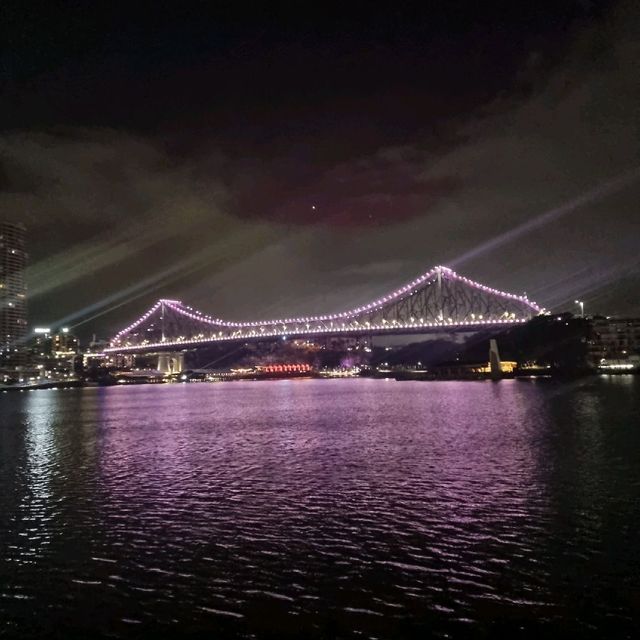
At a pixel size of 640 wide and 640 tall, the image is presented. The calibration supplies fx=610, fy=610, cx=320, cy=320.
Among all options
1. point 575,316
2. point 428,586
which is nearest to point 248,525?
point 428,586

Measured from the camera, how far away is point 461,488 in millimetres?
15055

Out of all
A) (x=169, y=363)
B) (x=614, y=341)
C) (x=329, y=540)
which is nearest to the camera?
(x=329, y=540)

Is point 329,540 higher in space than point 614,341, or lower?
lower

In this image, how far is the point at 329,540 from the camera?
1129 centimetres

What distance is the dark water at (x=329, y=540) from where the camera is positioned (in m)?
8.07

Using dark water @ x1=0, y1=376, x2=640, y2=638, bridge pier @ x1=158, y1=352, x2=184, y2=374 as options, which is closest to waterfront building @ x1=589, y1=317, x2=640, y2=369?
dark water @ x1=0, y1=376, x2=640, y2=638

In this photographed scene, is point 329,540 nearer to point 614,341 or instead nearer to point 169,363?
point 614,341

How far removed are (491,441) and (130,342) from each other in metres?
158

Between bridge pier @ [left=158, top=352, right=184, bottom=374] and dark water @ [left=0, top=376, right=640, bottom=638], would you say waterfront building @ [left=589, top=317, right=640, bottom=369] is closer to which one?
dark water @ [left=0, top=376, right=640, bottom=638]

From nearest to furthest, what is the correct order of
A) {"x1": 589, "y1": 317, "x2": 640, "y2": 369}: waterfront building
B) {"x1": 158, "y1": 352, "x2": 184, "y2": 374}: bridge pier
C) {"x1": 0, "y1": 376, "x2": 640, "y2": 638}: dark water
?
1. {"x1": 0, "y1": 376, "x2": 640, "y2": 638}: dark water
2. {"x1": 589, "y1": 317, "x2": 640, "y2": 369}: waterfront building
3. {"x1": 158, "y1": 352, "x2": 184, "y2": 374}: bridge pier

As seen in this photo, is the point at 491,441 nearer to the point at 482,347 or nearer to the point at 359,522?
the point at 359,522

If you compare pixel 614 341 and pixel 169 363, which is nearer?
pixel 614 341

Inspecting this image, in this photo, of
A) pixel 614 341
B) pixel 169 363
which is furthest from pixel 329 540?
pixel 169 363

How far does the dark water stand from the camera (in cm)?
807
